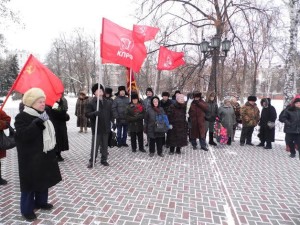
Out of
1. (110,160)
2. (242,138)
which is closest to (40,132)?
(110,160)

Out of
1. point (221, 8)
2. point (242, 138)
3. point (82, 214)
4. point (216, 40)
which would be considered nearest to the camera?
point (82, 214)

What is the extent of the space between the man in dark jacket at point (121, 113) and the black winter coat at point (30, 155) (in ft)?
16.7

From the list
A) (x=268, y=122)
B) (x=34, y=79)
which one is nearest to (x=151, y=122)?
(x=34, y=79)

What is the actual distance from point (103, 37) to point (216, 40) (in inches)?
267

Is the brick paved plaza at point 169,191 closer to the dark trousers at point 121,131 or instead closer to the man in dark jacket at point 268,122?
the dark trousers at point 121,131

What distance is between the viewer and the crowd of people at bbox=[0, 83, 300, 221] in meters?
3.62

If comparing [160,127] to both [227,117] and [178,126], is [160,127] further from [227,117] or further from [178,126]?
[227,117]

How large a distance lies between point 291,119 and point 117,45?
5.41 meters

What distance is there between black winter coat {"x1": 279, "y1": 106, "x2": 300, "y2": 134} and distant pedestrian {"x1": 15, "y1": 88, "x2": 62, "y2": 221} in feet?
22.0

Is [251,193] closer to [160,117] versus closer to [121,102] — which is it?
[160,117]

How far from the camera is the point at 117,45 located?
6516mm

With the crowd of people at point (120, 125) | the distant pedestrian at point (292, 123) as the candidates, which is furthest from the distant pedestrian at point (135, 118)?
the distant pedestrian at point (292, 123)

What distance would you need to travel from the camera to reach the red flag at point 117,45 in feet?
20.5

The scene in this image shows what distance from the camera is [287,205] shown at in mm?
4555
